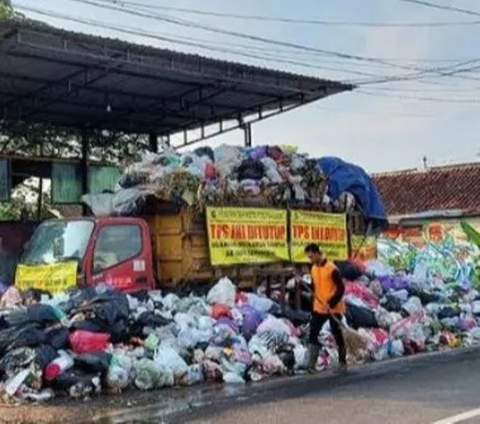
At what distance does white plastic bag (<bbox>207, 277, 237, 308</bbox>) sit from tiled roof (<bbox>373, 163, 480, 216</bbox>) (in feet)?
76.6

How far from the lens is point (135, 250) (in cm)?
1277

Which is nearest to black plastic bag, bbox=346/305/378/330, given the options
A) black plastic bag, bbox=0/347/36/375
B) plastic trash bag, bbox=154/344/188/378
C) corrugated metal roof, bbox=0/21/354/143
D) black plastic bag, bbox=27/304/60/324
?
plastic trash bag, bbox=154/344/188/378

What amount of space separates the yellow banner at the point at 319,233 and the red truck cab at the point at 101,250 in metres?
3.33

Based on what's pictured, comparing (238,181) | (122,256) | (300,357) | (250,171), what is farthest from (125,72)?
(300,357)

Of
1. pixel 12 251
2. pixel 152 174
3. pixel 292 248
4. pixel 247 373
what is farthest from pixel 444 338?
pixel 12 251

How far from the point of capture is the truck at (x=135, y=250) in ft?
40.4

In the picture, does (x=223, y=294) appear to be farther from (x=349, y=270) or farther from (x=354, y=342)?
(x=349, y=270)

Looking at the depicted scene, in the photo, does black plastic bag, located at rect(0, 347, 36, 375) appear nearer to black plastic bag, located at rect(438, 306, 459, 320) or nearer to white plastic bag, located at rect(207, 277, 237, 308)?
white plastic bag, located at rect(207, 277, 237, 308)

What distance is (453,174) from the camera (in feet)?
126

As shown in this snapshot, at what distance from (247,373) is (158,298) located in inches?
88.2

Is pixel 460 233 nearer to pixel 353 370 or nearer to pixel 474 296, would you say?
pixel 474 296

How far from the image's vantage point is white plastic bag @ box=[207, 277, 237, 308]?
12984 millimetres

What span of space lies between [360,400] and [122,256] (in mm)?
5078

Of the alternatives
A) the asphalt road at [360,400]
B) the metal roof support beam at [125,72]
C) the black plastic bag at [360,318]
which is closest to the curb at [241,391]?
the asphalt road at [360,400]
